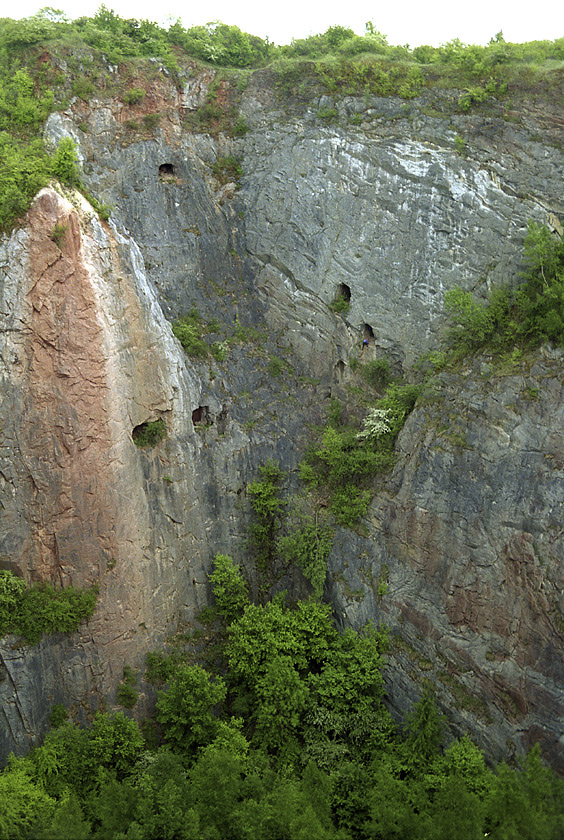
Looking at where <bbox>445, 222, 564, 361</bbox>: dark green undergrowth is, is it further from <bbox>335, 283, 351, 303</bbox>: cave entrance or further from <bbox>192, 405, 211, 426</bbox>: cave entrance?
<bbox>192, 405, 211, 426</bbox>: cave entrance

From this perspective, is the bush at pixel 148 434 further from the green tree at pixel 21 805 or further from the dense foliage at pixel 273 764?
the green tree at pixel 21 805

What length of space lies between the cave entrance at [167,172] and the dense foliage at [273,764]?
12214 millimetres

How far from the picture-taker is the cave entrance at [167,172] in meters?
20.6

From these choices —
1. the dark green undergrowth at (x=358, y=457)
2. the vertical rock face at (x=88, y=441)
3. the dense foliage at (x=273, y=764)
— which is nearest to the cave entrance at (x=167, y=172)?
the vertical rock face at (x=88, y=441)

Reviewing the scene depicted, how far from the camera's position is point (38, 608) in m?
16.0

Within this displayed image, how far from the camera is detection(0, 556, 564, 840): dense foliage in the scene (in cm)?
1241

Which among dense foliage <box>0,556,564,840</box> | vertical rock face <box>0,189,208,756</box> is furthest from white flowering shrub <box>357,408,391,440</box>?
vertical rock face <box>0,189,208,756</box>

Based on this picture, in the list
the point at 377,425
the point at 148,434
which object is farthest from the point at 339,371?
the point at 148,434

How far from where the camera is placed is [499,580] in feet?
49.9

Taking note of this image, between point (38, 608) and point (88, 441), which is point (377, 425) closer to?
point (88, 441)

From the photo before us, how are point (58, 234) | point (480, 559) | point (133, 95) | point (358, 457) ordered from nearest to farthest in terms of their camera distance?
point (480, 559)
point (58, 234)
point (358, 457)
point (133, 95)

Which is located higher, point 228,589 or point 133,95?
point 133,95

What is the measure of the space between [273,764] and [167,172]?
17359 millimetres

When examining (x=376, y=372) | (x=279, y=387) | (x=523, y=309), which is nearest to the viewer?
(x=523, y=309)
